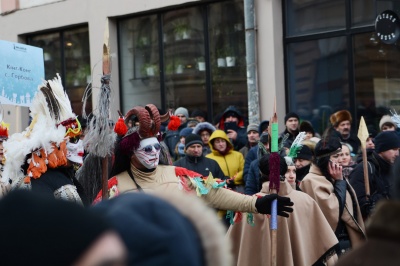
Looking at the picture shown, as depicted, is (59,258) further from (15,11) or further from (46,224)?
(15,11)

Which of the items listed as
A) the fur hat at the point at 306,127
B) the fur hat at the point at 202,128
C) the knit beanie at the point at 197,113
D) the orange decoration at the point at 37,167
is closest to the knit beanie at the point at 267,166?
the orange decoration at the point at 37,167

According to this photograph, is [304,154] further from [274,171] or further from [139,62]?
[139,62]

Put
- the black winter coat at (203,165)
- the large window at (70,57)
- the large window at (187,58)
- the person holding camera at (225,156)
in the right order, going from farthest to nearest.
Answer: the large window at (70,57), the large window at (187,58), the person holding camera at (225,156), the black winter coat at (203,165)

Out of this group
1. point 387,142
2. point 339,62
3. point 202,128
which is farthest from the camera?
point 339,62

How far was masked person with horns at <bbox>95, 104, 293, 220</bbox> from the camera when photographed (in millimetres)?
6391

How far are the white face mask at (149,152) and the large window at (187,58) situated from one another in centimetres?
765

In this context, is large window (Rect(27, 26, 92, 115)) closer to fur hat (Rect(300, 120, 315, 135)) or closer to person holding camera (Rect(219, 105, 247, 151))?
person holding camera (Rect(219, 105, 247, 151))

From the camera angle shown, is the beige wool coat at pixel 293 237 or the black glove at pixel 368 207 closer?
the beige wool coat at pixel 293 237

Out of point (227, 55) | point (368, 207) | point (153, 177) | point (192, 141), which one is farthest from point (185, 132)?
point (153, 177)

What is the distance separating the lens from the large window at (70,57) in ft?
55.7

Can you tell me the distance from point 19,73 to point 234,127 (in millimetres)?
4581

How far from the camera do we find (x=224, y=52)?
14555 millimetres

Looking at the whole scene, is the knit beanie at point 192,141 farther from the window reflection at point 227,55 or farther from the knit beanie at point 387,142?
the window reflection at point 227,55

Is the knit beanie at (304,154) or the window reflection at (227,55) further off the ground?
the window reflection at (227,55)
